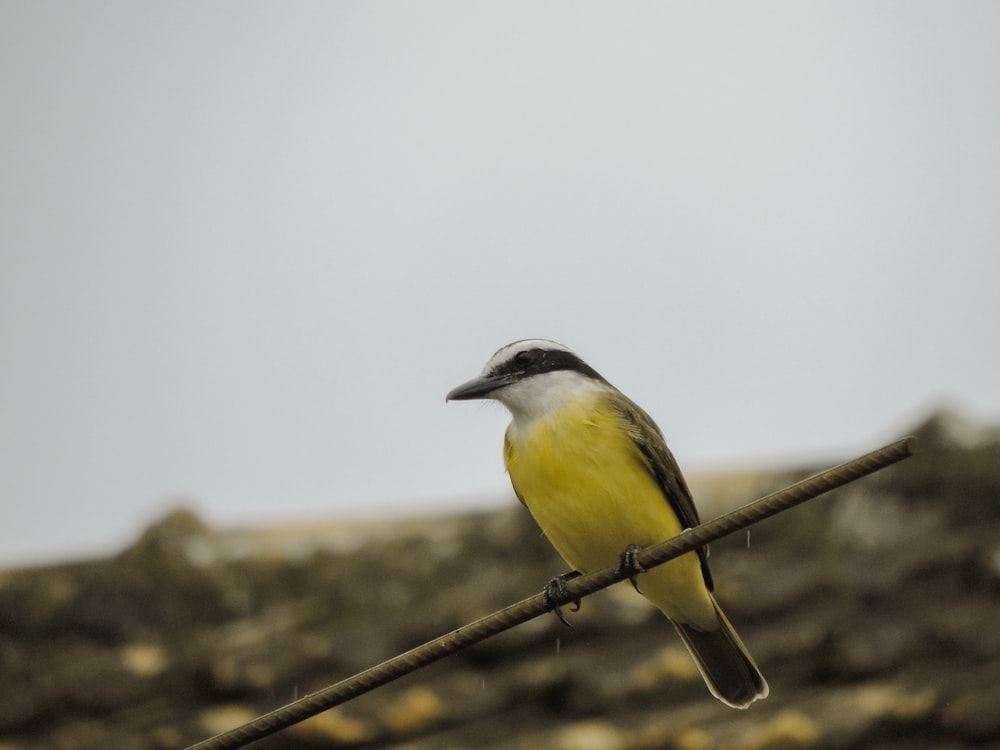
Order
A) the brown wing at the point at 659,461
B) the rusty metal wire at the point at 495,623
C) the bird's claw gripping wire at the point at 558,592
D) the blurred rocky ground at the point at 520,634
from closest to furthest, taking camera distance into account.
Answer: the rusty metal wire at the point at 495,623 → the bird's claw gripping wire at the point at 558,592 → the brown wing at the point at 659,461 → the blurred rocky ground at the point at 520,634

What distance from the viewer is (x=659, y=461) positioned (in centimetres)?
439

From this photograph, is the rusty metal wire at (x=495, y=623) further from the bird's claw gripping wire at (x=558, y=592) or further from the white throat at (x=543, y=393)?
the white throat at (x=543, y=393)

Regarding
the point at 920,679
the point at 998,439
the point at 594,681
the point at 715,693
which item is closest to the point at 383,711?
the point at 594,681

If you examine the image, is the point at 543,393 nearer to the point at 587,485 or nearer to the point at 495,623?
the point at 587,485

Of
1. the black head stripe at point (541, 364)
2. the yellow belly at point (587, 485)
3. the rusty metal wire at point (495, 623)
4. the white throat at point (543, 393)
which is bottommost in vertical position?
the rusty metal wire at point (495, 623)

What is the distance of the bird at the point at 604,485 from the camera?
4.24 metres

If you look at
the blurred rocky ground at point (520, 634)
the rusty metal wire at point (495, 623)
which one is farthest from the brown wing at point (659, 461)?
the rusty metal wire at point (495, 623)

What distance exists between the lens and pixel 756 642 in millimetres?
5277

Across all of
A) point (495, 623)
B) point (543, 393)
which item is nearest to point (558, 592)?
point (543, 393)

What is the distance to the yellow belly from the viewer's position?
4.22 m

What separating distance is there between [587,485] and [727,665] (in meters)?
0.91

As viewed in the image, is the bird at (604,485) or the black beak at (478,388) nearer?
the bird at (604,485)

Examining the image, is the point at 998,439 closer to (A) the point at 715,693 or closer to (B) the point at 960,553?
(B) the point at 960,553

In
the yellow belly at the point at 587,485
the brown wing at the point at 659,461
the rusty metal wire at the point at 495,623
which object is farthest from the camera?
the brown wing at the point at 659,461
